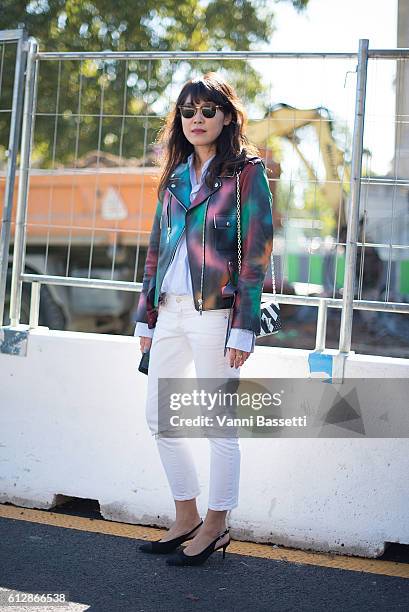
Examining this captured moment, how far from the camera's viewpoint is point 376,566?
3.77 meters

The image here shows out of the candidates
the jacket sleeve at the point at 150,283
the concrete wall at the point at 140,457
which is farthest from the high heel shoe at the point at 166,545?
the jacket sleeve at the point at 150,283

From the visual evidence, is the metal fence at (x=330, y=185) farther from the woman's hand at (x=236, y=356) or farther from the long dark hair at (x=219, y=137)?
the woman's hand at (x=236, y=356)

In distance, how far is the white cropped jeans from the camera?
3.56 metres

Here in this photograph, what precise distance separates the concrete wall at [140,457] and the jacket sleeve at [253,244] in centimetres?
65

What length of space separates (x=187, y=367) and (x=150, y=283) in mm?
413

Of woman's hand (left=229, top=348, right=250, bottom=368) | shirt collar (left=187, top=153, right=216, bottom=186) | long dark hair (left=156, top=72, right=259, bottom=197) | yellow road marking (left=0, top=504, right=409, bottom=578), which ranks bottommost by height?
yellow road marking (left=0, top=504, right=409, bottom=578)

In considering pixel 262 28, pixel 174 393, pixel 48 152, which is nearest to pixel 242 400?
pixel 174 393

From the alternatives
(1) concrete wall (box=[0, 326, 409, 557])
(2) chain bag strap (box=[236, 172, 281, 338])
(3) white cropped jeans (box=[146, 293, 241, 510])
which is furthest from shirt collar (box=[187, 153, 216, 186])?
(1) concrete wall (box=[0, 326, 409, 557])

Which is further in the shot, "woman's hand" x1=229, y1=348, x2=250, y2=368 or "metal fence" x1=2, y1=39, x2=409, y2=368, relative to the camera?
"metal fence" x1=2, y1=39, x2=409, y2=368

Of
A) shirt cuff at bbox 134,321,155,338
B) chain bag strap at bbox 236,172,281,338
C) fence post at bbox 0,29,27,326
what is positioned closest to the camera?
chain bag strap at bbox 236,172,281,338

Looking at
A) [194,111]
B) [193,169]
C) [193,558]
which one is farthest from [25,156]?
[193,558]

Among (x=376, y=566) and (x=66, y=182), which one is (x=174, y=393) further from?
(x=66, y=182)

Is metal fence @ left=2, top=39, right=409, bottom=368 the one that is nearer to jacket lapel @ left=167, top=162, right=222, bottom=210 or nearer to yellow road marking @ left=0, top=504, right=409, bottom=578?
jacket lapel @ left=167, top=162, right=222, bottom=210

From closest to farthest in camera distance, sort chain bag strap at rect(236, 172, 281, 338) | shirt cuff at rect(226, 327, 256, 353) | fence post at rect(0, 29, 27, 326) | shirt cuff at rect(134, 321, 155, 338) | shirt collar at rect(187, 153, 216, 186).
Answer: shirt cuff at rect(226, 327, 256, 353) < chain bag strap at rect(236, 172, 281, 338) < shirt collar at rect(187, 153, 216, 186) < shirt cuff at rect(134, 321, 155, 338) < fence post at rect(0, 29, 27, 326)
